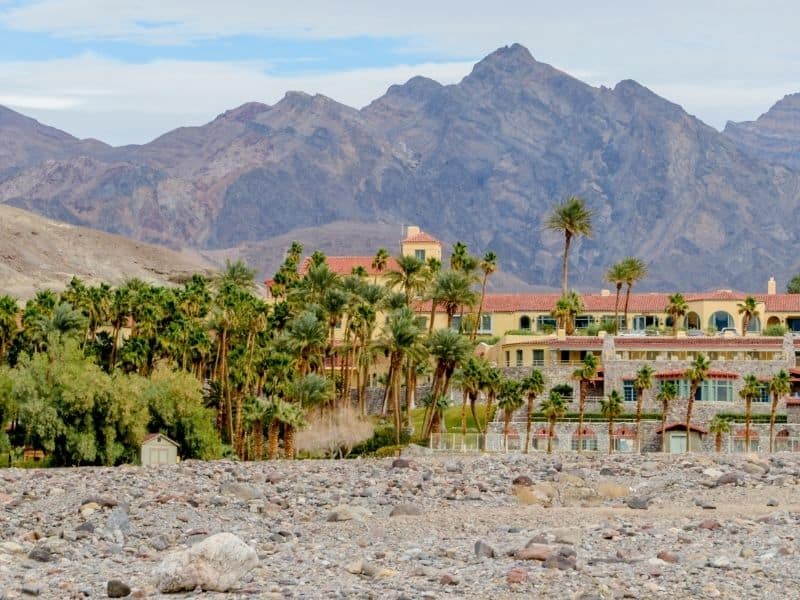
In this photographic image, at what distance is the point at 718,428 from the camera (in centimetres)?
9194

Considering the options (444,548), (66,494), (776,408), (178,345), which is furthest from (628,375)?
(444,548)

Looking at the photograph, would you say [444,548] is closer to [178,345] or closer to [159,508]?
[159,508]

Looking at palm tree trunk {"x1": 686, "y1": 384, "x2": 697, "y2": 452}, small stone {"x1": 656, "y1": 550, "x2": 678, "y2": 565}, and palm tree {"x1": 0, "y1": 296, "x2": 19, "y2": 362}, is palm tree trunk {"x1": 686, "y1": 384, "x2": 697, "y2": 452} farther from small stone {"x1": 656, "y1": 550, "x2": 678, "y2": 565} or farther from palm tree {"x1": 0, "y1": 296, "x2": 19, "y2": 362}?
small stone {"x1": 656, "y1": 550, "x2": 678, "y2": 565}

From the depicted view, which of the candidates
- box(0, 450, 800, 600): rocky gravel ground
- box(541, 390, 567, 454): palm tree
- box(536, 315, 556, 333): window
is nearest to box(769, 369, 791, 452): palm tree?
box(541, 390, 567, 454): palm tree

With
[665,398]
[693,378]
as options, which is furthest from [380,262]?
[665,398]

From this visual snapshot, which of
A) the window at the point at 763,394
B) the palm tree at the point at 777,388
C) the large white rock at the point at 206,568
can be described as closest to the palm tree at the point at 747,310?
the window at the point at 763,394

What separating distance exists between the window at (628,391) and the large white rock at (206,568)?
240 feet

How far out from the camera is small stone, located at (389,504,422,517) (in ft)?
144

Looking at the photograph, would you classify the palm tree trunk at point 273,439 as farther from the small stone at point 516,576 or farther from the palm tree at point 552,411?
the small stone at point 516,576

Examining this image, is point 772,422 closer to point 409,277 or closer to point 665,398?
point 665,398

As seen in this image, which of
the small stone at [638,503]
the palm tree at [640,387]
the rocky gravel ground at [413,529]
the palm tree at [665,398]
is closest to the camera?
the rocky gravel ground at [413,529]

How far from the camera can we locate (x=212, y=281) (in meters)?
118

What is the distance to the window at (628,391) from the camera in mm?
104488

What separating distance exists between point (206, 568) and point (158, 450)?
42188 mm
